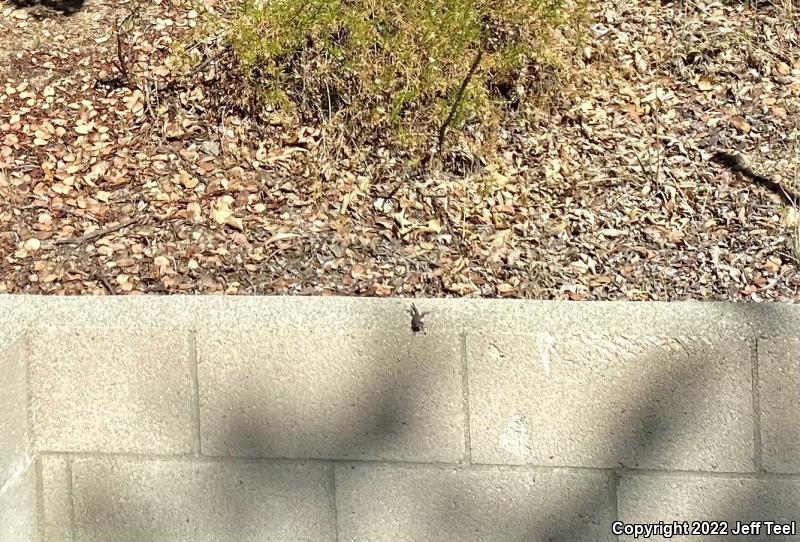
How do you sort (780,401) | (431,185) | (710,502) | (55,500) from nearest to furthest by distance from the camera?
(780,401)
(710,502)
(55,500)
(431,185)

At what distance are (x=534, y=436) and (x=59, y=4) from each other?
417 cm

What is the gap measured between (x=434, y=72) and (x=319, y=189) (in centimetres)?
77

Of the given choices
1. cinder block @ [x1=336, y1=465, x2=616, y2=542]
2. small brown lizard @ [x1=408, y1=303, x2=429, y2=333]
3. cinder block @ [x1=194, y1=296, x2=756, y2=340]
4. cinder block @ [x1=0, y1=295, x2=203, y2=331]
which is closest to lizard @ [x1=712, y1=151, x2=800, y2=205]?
cinder block @ [x1=194, y1=296, x2=756, y2=340]

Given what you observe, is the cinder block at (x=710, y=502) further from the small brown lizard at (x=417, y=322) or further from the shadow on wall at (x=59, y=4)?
the shadow on wall at (x=59, y=4)

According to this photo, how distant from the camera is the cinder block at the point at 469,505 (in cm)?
271

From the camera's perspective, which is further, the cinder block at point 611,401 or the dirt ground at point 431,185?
the dirt ground at point 431,185

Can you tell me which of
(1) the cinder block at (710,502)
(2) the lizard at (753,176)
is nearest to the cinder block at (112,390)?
(1) the cinder block at (710,502)

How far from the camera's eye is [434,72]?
4.41 meters

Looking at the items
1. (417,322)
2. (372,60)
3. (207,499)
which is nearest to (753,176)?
(372,60)

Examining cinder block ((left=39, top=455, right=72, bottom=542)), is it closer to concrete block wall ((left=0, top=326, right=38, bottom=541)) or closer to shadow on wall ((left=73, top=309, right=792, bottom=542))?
concrete block wall ((left=0, top=326, right=38, bottom=541))

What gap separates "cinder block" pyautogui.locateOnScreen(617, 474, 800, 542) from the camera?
2639 mm

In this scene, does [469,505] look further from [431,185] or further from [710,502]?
[431,185]

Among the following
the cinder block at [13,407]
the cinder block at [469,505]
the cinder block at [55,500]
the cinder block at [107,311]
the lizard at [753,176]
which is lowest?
the cinder block at [55,500]

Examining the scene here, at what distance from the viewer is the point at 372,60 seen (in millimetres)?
4504
